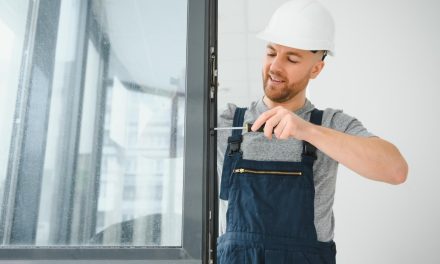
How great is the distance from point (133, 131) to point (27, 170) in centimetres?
26

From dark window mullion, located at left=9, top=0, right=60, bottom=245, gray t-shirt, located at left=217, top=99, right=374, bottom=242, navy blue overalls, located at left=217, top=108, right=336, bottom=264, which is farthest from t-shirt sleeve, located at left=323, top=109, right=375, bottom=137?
dark window mullion, located at left=9, top=0, right=60, bottom=245

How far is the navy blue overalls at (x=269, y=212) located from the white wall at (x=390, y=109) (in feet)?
1.60

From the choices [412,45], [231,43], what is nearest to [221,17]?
[231,43]

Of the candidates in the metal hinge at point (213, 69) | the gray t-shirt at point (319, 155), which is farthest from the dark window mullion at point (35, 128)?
the gray t-shirt at point (319, 155)

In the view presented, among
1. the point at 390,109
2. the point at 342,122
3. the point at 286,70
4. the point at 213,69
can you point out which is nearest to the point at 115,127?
the point at 213,69

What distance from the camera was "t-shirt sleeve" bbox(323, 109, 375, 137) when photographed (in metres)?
0.96

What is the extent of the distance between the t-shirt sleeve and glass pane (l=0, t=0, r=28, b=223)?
831 mm

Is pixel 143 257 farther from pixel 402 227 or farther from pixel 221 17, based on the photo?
pixel 221 17

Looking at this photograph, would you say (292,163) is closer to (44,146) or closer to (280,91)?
(280,91)

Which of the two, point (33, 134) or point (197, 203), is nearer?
point (197, 203)

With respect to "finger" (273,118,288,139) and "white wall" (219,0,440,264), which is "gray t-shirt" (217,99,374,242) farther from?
"white wall" (219,0,440,264)

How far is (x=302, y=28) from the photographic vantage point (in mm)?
991

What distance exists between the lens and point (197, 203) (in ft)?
2.43

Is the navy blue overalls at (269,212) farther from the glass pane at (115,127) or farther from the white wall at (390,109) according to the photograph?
the white wall at (390,109)
